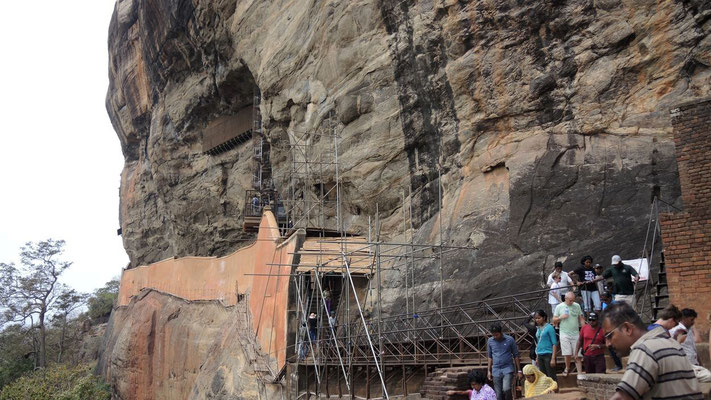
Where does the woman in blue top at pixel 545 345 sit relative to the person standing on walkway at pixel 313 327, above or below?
below

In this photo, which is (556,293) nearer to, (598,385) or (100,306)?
(598,385)

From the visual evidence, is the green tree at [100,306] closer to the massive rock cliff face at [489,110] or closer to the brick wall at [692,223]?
the massive rock cliff face at [489,110]

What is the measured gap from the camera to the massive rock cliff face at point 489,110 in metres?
12.2

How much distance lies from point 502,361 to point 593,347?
1.14 meters

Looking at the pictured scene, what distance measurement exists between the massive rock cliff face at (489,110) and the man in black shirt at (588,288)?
1.92 metres

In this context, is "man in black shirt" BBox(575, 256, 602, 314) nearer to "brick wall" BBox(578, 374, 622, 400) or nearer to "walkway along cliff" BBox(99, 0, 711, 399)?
"walkway along cliff" BBox(99, 0, 711, 399)

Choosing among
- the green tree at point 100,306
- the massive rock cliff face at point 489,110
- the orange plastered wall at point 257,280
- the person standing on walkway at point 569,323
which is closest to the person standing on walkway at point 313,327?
the orange plastered wall at point 257,280

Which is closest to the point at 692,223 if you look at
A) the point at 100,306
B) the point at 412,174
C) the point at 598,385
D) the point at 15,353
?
the point at 598,385

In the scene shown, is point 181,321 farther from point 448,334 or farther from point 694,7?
point 694,7

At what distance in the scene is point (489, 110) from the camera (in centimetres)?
1471

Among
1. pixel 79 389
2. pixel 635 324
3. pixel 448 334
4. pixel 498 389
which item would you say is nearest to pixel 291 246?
pixel 448 334

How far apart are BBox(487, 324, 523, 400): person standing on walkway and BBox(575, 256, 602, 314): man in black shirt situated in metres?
1.84

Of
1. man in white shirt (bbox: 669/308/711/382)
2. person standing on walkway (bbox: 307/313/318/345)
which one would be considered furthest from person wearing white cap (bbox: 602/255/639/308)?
person standing on walkway (bbox: 307/313/318/345)

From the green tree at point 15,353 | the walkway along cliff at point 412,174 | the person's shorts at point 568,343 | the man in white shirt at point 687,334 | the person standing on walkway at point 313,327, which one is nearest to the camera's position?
the man in white shirt at point 687,334
